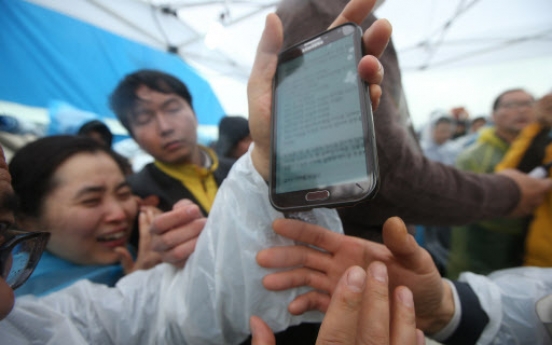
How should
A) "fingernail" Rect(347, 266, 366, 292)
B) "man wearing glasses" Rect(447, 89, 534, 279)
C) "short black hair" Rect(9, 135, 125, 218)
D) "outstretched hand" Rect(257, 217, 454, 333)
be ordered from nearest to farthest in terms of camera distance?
"fingernail" Rect(347, 266, 366, 292)
"outstretched hand" Rect(257, 217, 454, 333)
"short black hair" Rect(9, 135, 125, 218)
"man wearing glasses" Rect(447, 89, 534, 279)

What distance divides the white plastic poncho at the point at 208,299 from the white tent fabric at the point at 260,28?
0.50 feet

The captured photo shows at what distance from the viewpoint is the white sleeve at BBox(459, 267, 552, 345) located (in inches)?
13.3

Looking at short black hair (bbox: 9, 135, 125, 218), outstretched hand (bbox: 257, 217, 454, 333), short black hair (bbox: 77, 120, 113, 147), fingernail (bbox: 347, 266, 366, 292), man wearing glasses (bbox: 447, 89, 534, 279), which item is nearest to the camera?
fingernail (bbox: 347, 266, 366, 292)

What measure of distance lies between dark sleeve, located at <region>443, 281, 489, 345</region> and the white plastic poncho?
20cm

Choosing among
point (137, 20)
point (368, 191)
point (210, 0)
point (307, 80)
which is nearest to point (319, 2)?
point (307, 80)

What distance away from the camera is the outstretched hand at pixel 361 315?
204 mm

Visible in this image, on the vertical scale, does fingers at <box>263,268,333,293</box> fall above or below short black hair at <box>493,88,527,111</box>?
below

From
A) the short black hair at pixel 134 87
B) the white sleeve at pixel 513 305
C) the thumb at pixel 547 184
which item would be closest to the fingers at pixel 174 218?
the short black hair at pixel 134 87

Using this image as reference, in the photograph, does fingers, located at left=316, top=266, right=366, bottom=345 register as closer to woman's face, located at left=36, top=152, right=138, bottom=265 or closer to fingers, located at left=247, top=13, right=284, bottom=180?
fingers, located at left=247, top=13, right=284, bottom=180

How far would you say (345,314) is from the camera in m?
0.20

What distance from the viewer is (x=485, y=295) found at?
0.36 meters

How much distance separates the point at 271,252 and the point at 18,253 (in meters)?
0.30

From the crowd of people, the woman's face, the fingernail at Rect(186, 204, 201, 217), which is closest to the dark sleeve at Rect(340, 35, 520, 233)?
the crowd of people

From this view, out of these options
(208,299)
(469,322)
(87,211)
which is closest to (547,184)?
(469,322)
